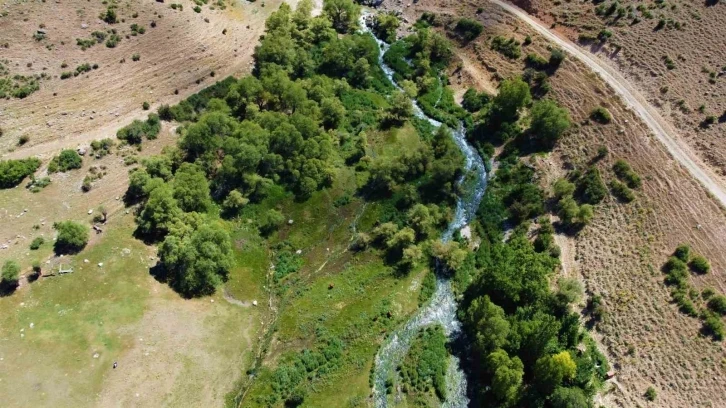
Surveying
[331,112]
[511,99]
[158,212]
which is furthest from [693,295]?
[158,212]

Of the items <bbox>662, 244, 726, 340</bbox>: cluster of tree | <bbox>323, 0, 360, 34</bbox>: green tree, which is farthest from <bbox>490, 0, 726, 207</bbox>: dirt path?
<bbox>323, 0, 360, 34</bbox>: green tree

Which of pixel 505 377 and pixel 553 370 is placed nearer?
pixel 505 377

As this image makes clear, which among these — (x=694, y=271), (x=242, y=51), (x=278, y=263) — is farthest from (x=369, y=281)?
(x=242, y=51)

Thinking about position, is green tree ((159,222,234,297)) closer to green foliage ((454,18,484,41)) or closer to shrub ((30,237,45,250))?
shrub ((30,237,45,250))

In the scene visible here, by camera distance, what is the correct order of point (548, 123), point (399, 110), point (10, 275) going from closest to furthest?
point (10, 275) < point (548, 123) < point (399, 110)

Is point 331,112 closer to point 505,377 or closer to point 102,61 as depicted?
point 102,61

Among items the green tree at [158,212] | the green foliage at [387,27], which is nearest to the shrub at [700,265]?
the green foliage at [387,27]

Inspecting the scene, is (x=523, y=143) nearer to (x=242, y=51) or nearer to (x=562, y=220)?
(x=562, y=220)
